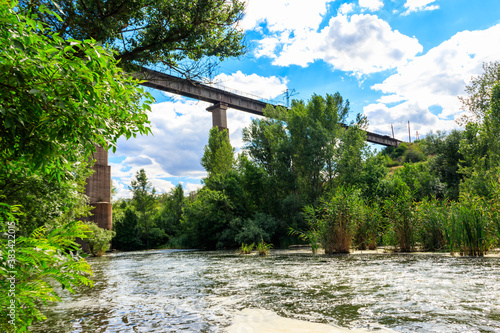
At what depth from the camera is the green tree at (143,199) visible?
54.0 meters

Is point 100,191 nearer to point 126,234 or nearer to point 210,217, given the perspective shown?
point 126,234

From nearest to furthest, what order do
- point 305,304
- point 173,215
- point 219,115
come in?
point 305,304 < point 219,115 < point 173,215

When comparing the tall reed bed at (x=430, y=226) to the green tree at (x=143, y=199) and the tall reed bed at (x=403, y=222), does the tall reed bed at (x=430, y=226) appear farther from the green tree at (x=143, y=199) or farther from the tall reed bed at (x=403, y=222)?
the green tree at (x=143, y=199)

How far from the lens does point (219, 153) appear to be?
48.2 m

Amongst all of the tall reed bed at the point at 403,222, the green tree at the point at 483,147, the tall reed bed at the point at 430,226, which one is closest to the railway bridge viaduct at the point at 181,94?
the tall reed bed at the point at 403,222

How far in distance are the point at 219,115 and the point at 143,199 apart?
21702 mm

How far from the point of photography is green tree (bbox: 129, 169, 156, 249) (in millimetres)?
54031

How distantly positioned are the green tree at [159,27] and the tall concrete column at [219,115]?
34033mm

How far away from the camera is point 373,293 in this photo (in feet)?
23.7

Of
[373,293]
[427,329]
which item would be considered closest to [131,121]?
[427,329]

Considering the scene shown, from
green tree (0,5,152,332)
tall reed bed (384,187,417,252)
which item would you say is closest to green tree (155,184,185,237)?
tall reed bed (384,187,417,252)

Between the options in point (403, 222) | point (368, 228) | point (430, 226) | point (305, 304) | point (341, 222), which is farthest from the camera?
point (368, 228)

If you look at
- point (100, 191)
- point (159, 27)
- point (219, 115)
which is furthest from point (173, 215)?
point (159, 27)

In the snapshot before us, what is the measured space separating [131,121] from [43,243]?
55.6 inches
